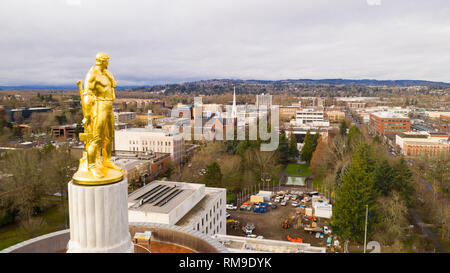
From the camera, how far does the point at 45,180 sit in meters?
29.7

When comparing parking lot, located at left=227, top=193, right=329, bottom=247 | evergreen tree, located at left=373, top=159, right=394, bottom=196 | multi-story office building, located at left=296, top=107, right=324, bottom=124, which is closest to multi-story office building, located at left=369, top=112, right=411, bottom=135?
multi-story office building, located at left=296, top=107, right=324, bottom=124

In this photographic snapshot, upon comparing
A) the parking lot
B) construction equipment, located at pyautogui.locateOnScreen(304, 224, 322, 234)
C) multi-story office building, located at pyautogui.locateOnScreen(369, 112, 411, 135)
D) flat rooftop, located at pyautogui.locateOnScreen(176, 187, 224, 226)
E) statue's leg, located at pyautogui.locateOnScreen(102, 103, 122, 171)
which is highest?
statue's leg, located at pyautogui.locateOnScreen(102, 103, 122, 171)

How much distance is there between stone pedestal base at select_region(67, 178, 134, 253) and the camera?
6.01 metres

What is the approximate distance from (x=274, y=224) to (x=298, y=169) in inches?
799

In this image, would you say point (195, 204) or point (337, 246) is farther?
point (337, 246)

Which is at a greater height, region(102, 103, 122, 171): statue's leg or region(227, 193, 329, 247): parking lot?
region(102, 103, 122, 171): statue's leg

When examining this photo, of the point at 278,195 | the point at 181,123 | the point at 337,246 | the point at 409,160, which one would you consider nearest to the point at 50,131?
the point at 181,123

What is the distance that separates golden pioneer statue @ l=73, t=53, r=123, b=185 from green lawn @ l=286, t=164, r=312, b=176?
135 feet

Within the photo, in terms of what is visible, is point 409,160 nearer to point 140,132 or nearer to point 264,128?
point 264,128

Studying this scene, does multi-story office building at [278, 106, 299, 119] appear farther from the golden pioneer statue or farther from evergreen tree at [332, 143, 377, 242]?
the golden pioneer statue

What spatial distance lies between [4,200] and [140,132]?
2374 centimetres

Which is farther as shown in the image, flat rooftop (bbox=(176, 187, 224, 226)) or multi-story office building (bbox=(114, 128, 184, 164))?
multi-story office building (bbox=(114, 128, 184, 164))

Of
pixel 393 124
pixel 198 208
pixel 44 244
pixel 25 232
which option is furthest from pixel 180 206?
pixel 393 124

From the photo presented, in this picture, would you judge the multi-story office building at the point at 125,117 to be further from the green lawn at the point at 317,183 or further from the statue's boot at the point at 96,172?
the statue's boot at the point at 96,172
